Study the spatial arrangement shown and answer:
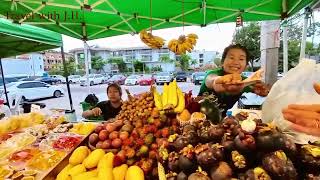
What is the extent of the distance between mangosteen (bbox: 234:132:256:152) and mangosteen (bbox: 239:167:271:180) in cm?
7

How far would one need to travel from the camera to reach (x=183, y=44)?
2852mm

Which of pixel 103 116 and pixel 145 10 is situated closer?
pixel 103 116

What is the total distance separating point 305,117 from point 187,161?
0.50 m

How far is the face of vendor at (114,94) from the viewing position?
3342 millimetres

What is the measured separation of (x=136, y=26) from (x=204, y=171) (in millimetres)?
3741

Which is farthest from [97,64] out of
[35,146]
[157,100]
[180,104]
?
[180,104]

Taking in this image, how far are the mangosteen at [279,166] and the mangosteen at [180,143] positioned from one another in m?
0.31

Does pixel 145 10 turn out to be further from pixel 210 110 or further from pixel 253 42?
pixel 253 42

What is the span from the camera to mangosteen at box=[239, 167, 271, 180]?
29.6 inches

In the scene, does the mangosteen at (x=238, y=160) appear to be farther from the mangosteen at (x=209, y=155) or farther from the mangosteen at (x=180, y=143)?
the mangosteen at (x=180, y=143)

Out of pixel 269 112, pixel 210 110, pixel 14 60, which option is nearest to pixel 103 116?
pixel 210 110

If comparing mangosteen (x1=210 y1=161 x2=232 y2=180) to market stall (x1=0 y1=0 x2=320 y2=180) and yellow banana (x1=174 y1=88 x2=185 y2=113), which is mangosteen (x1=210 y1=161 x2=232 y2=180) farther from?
yellow banana (x1=174 y1=88 x2=185 y2=113)

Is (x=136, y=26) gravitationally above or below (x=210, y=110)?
above

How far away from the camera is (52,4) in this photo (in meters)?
3.29
